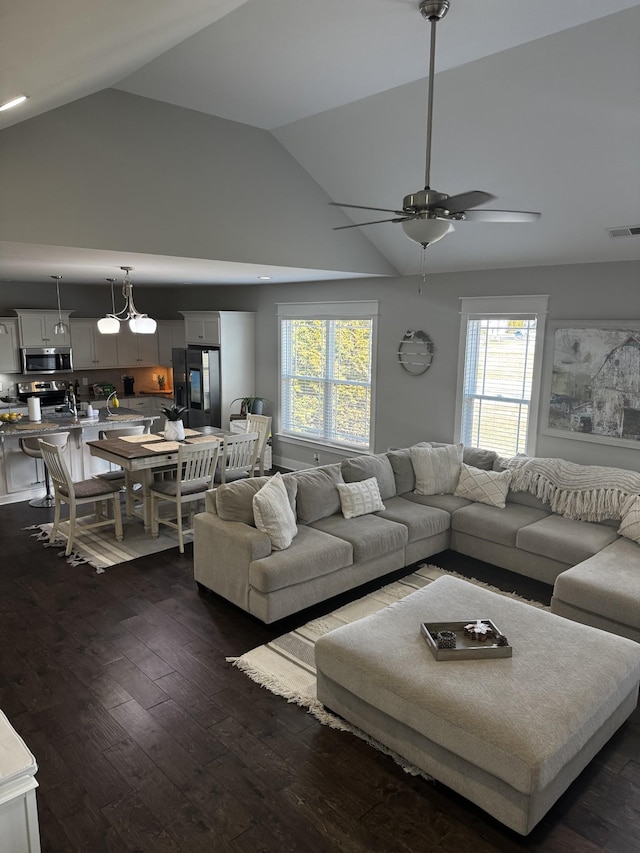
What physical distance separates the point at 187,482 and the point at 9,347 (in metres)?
4.15

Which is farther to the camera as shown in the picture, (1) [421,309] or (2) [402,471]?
(1) [421,309]

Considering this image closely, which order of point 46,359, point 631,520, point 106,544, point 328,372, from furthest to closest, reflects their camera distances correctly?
point 46,359
point 328,372
point 106,544
point 631,520

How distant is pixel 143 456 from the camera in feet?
17.8

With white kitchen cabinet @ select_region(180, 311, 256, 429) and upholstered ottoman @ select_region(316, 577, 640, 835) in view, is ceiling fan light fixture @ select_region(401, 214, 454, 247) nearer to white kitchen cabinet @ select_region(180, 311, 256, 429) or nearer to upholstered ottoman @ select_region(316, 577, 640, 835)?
upholstered ottoman @ select_region(316, 577, 640, 835)

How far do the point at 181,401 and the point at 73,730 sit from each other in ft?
19.8

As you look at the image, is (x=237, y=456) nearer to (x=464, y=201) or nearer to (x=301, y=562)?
(x=301, y=562)

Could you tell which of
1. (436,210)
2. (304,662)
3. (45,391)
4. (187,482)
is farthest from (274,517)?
(45,391)

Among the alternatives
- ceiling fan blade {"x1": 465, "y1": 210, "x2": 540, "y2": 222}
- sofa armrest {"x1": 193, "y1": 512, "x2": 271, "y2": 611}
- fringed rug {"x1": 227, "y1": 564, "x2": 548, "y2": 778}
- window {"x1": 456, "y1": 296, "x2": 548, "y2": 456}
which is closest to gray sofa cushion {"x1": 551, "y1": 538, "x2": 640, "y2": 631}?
fringed rug {"x1": 227, "y1": 564, "x2": 548, "y2": 778}

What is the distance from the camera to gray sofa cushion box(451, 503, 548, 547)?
15.6 ft

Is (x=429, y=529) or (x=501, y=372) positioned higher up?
(x=501, y=372)

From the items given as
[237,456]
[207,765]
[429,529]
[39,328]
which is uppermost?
[39,328]

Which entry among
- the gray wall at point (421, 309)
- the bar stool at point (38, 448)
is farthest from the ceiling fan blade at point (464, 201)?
the bar stool at point (38, 448)

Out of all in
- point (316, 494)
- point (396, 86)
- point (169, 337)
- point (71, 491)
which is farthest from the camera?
point (169, 337)

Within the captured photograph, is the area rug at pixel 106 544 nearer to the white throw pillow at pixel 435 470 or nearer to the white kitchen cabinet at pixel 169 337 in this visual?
the white throw pillow at pixel 435 470
